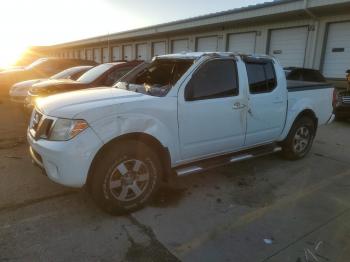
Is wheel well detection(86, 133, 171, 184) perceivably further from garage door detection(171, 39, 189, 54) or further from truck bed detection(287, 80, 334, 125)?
garage door detection(171, 39, 189, 54)

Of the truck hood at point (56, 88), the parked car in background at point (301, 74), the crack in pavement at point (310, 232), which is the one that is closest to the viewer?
the crack in pavement at point (310, 232)

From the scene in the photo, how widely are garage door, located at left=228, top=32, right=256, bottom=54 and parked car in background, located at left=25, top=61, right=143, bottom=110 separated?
9.80 meters

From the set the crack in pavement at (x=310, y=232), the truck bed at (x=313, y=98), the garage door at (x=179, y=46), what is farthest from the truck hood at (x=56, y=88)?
the garage door at (x=179, y=46)

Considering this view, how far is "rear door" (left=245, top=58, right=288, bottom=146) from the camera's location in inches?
180

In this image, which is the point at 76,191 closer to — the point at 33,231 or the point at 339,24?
the point at 33,231

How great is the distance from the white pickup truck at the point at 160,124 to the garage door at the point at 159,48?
59.8 feet

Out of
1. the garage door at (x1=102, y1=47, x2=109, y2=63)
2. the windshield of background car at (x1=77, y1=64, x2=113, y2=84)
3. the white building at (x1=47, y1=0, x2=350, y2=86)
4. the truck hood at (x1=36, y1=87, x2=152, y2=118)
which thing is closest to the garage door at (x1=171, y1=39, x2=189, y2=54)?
the white building at (x1=47, y1=0, x2=350, y2=86)

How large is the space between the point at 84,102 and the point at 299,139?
3.90 m

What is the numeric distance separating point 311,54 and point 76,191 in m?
12.3

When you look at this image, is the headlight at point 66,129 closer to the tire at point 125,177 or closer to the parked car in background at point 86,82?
the tire at point 125,177

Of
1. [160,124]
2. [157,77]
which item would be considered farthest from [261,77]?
[160,124]

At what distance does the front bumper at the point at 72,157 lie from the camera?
3.12 metres

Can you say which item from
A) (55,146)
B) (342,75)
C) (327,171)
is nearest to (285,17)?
(342,75)

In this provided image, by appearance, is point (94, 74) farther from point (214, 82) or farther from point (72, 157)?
point (72, 157)
